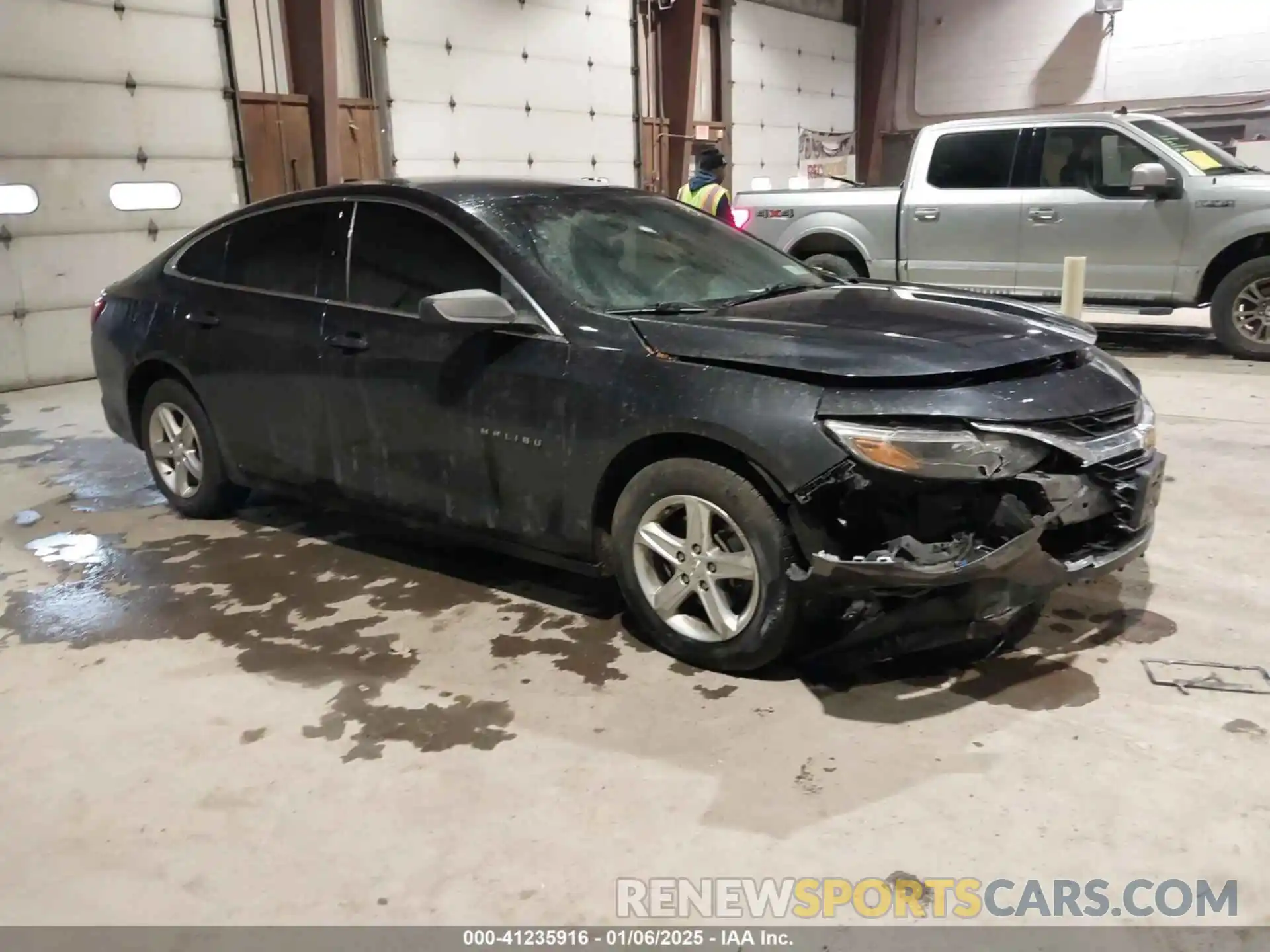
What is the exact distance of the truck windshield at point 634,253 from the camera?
343cm

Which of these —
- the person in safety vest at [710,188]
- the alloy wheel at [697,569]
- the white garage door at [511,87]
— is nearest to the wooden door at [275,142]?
the white garage door at [511,87]

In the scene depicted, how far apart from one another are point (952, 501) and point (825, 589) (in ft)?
1.38

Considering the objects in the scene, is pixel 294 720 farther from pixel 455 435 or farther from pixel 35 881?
pixel 455 435

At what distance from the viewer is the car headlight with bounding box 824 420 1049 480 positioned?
8.80 ft

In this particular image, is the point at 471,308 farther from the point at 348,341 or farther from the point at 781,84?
the point at 781,84

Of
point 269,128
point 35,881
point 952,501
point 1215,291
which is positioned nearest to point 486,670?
point 35,881

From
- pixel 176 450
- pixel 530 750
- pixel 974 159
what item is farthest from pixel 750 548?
pixel 974 159

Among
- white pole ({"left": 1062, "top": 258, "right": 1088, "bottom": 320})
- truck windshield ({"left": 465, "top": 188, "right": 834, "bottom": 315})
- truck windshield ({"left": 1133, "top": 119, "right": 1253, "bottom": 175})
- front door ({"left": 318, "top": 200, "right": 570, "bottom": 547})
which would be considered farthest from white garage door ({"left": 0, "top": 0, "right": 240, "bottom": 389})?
truck windshield ({"left": 1133, "top": 119, "right": 1253, "bottom": 175})

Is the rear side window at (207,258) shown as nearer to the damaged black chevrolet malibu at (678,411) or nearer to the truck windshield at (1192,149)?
the damaged black chevrolet malibu at (678,411)

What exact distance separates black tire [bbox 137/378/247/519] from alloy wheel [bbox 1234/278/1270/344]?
23.6 ft

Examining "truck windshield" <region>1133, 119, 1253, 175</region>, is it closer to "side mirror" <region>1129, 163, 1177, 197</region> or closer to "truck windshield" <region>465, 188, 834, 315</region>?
"side mirror" <region>1129, 163, 1177, 197</region>

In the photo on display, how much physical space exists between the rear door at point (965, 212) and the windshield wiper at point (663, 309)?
5830mm

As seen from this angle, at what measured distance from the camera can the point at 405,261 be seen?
372 cm

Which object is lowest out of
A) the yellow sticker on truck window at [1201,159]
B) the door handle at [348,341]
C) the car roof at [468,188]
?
the door handle at [348,341]
